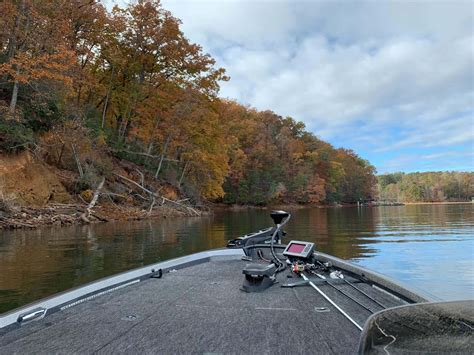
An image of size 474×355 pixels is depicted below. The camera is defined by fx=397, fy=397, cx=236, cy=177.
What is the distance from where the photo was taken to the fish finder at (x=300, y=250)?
451 cm

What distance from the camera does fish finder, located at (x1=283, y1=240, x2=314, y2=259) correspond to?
14.8 feet

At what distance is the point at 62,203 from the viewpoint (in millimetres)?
18031

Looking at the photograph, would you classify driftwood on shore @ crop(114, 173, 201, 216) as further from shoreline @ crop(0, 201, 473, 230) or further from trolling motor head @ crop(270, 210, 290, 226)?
trolling motor head @ crop(270, 210, 290, 226)

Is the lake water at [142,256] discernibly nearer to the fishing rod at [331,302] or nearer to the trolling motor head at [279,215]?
the trolling motor head at [279,215]

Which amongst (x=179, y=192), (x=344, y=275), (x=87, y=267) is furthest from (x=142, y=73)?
(x=344, y=275)

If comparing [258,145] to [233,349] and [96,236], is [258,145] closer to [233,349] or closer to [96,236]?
[96,236]

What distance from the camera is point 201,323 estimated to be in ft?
8.75

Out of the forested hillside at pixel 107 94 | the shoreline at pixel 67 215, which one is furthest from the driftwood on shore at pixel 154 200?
the forested hillside at pixel 107 94

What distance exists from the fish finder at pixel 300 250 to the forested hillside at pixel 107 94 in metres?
14.0

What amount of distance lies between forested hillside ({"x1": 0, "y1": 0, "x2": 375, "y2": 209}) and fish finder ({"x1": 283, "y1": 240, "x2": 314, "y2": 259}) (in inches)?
551

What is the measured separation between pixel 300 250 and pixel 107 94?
23.4m

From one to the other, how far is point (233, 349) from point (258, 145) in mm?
49483

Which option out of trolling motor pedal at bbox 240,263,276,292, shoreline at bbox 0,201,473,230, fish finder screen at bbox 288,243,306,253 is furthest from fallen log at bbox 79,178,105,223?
trolling motor pedal at bbox 240,263,276,292

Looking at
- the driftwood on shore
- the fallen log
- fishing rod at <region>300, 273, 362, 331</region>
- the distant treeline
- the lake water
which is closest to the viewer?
fishing rod at <region>300, 273, 362, 331</region>
